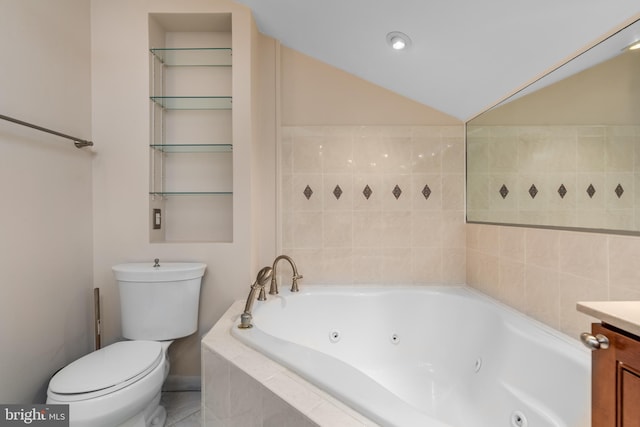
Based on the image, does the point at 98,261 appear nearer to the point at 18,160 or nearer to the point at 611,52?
the point at 18,160

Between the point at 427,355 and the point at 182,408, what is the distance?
1.41 m

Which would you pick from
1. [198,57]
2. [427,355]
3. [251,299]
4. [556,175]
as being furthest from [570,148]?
[198,57]

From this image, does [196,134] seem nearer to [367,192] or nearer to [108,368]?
[367,192]

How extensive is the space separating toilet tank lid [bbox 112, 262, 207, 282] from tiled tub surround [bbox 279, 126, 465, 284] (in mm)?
602

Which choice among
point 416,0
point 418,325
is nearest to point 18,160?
point 416,0

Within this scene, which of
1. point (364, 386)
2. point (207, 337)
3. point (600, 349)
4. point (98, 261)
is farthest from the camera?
point (98, 261)

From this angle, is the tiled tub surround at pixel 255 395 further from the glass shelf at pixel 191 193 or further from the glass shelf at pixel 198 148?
the glass shelf at pixel 198 148

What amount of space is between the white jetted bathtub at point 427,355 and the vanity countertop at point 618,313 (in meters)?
0.41

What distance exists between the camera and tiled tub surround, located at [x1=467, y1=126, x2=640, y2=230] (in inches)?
43.0

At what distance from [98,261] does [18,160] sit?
0.69 meters

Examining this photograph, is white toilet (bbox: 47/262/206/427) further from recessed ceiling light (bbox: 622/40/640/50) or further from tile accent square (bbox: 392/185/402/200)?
recessed ceiling light (bbox: 622/40/640/50)

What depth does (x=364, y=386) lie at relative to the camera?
83 cm

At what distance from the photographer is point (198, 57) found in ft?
6.31

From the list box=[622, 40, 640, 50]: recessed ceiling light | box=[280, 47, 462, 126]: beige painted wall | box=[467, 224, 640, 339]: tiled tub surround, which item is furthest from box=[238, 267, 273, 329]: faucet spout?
box=[622, 40, 640, 50]: recessed ceiling light
